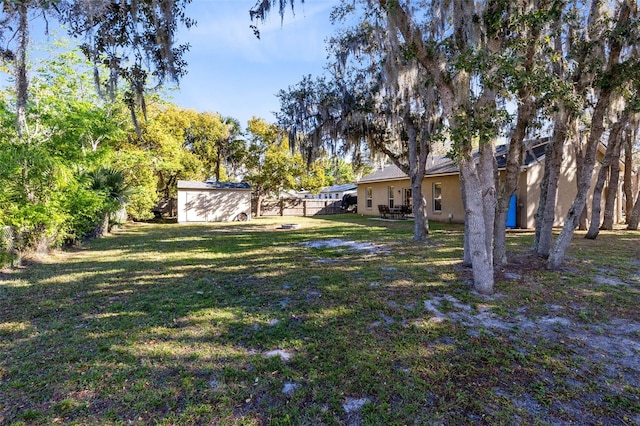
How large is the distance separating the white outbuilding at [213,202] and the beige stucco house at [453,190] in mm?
7473

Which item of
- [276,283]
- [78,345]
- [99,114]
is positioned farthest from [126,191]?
[78,345]

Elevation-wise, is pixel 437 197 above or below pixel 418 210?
above

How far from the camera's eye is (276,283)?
201 inches

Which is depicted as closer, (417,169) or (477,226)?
(477,226)

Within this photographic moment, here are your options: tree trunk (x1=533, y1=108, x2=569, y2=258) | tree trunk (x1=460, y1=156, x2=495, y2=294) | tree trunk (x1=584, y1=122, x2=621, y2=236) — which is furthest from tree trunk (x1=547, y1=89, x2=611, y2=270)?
tree trunk (x1=584, y1=122, x2=621, y2=236)

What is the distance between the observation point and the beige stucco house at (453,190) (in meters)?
12.1

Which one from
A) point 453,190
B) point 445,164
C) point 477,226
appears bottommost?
point 477,226

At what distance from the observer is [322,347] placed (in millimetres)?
3006

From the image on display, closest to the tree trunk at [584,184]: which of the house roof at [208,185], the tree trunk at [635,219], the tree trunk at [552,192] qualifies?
the tree trunk at [552,192]

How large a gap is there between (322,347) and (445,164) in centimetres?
1409

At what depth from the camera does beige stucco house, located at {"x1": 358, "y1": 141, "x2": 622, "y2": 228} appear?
39.6 feet

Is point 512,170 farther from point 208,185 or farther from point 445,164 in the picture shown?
point 208,185

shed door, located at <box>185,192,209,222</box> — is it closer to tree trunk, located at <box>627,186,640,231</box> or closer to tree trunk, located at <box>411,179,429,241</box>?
tree trunk, located at <box>411,179,429,241</box>

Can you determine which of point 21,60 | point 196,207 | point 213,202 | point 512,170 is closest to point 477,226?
point 512,170
